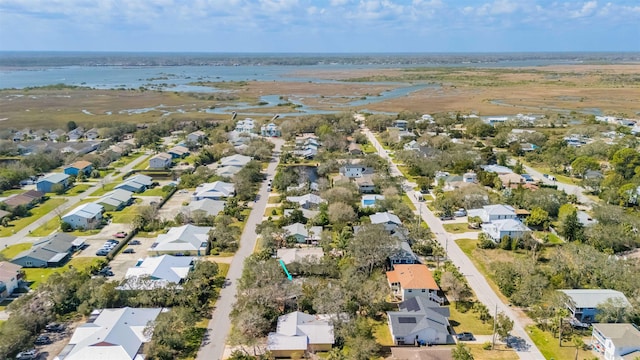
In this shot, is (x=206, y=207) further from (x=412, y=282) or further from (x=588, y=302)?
(x=588, y=302)

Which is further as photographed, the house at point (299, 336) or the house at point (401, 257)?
the house at point (401, 257)

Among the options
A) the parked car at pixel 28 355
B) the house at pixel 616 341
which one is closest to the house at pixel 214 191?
the parked car at pixel 28 355

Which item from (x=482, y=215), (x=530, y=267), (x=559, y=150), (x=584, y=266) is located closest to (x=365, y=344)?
(x=530, y=267)

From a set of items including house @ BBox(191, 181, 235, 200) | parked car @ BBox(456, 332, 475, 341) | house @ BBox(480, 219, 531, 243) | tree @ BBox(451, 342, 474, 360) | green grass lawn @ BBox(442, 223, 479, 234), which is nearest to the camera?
tree @ BBox(451, 342, 474, 360)

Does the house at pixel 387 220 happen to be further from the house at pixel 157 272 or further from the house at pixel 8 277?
the house at pixel 8 277

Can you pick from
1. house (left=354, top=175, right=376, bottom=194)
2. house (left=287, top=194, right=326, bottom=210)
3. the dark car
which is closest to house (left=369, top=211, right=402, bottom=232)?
house (left=287, top=194, right=326, bottom=210)

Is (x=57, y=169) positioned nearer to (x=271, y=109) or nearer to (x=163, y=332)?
(x=163, y=332)

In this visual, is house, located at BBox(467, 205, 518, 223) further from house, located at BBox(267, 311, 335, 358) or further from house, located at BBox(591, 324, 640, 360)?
house, located at BBox(267, 311, 335, 358)
